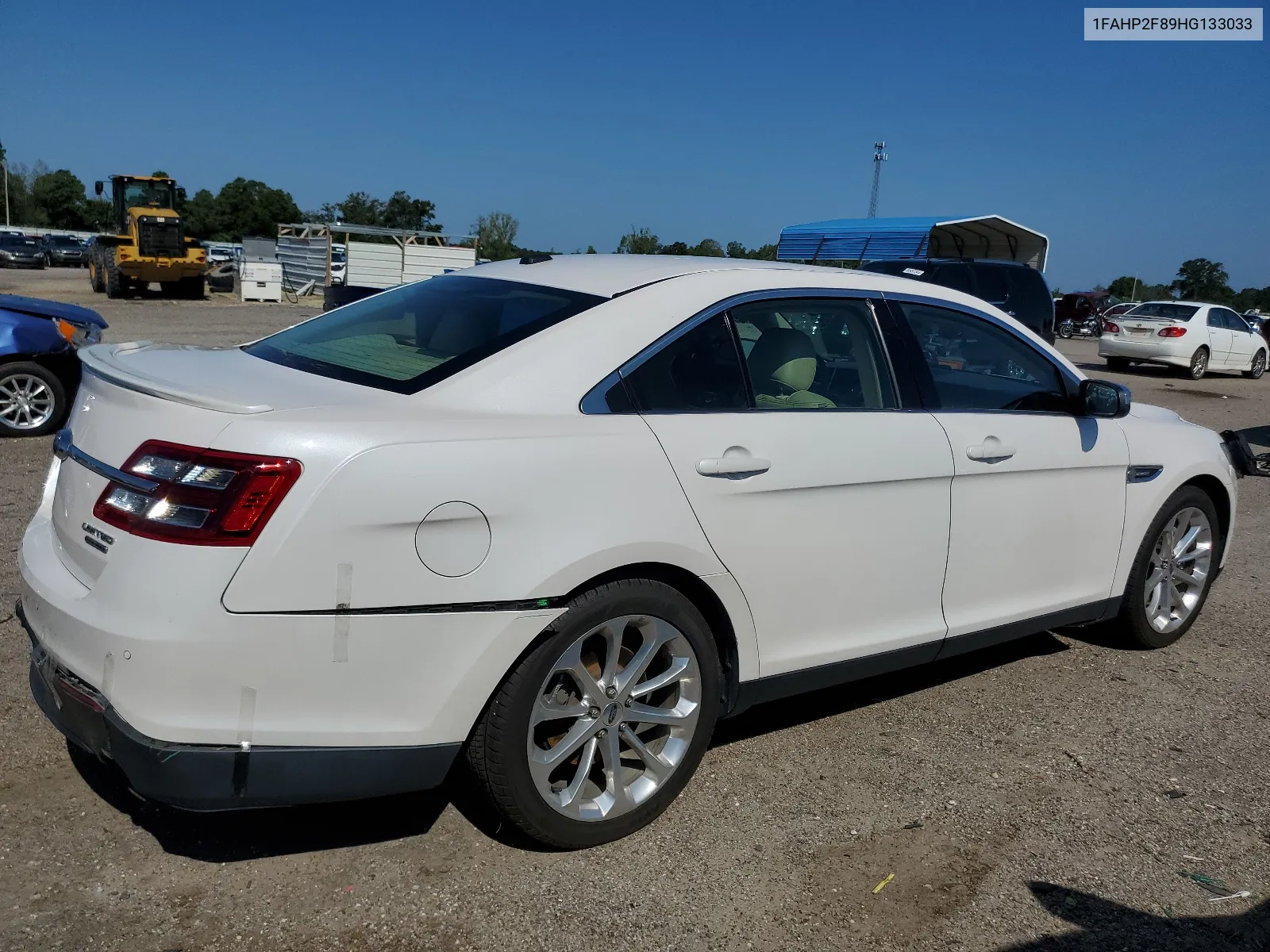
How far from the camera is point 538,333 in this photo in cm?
300

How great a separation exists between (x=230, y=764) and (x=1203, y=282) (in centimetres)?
7008

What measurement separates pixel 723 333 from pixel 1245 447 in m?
3.46

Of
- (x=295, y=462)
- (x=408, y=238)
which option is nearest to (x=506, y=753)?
(x=295, y=462)

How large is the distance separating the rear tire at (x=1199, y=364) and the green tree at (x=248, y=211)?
79886 millimetres

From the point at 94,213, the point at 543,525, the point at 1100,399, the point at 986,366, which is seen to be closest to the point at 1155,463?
the point at 1100,399

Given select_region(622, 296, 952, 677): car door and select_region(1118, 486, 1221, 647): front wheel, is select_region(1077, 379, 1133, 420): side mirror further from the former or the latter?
select_region(622, 296, 952, 677): car door

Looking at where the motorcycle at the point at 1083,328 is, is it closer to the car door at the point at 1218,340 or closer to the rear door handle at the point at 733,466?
the car door at the point at 1218,340

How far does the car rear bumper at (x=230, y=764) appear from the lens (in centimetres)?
240

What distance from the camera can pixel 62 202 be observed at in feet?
330

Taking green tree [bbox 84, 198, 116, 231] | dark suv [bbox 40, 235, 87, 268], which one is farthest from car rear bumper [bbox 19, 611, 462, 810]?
green tree [bbox 84, 198, 116, 231]

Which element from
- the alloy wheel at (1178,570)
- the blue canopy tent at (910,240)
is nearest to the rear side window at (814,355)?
the alloy wheel at (1178,570)

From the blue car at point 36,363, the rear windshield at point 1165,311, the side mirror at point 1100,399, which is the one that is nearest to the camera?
the side mirror at point 1100,399

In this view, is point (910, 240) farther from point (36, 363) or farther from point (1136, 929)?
point (1136, 929)

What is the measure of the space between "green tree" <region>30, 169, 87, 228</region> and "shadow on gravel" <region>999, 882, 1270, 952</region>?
11386cm
